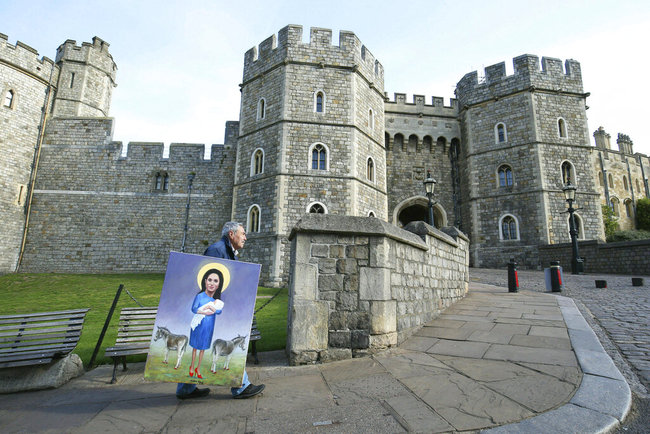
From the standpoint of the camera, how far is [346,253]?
4137mm

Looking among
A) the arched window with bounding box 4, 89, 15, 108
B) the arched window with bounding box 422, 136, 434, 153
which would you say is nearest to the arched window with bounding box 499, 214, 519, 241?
the arched window with bounding box 422, 136, 434, 153

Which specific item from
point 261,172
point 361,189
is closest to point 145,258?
point 261,172

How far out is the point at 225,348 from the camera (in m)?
2.85

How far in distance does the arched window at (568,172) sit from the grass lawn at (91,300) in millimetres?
15618

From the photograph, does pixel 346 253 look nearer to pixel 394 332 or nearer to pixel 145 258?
pixel 394 332

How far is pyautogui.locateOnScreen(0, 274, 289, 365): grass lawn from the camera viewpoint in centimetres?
519

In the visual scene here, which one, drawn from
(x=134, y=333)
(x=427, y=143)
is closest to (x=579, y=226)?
(x=427, y=143)

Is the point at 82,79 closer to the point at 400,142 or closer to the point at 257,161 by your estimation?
the point at 257,161

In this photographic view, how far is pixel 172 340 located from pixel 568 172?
801 inches

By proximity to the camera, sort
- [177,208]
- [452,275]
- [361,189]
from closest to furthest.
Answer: [452,275]
[361,189]
[177,208]

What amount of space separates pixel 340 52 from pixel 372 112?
3.12 m

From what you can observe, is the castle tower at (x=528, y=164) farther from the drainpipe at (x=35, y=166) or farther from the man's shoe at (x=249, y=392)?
the drainpipe at (x=35, y=166)

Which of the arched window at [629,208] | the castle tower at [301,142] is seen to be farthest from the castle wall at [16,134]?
the arched window at [629,208]

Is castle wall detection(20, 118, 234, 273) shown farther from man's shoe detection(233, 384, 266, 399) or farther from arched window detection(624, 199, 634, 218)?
arched window detection(624, 199, 634, 218)
